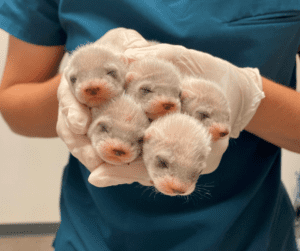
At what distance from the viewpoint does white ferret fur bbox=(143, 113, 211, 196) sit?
14.9 inches

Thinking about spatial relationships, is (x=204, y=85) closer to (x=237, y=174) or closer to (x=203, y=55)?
(x=203, y=55)

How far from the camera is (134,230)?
30.0 inches

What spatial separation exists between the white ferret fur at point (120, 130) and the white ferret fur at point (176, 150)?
0.02 m

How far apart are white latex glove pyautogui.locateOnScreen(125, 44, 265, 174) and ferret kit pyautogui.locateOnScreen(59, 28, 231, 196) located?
8 centimetres

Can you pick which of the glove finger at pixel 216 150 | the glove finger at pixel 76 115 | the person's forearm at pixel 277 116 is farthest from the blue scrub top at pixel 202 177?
the glove finger at pixel 76 115

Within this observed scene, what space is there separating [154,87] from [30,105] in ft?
2.07

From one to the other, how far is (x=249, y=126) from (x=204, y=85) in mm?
349

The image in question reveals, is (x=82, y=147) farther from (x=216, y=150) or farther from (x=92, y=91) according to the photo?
(x=216, y=150)

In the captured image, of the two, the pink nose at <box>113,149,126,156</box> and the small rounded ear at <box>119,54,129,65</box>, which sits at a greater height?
the small rounded ear at <box>119,54,129,65</box>

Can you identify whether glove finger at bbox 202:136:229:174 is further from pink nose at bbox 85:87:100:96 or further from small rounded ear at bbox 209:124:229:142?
pink nose at bbox 85:87:100:96

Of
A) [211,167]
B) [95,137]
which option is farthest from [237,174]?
[95,137]

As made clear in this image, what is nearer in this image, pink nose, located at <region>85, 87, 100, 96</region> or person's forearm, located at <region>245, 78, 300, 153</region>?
pink nose, located at <region>85, 87, 100, 96</region>

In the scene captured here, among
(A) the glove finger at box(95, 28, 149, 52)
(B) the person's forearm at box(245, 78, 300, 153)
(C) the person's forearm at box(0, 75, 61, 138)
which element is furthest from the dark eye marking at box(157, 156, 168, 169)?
(C) the person's forearm at box(0, 75, 61, 138)

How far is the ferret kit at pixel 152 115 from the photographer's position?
15.1 inches
